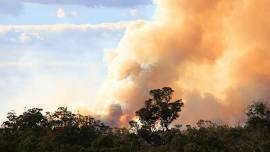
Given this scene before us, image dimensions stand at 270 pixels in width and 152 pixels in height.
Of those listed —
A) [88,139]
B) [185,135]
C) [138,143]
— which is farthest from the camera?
[88,139]

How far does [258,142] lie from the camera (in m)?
126

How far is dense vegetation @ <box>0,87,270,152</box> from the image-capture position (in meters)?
122

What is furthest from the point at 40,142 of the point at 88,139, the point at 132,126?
the point at 132,126

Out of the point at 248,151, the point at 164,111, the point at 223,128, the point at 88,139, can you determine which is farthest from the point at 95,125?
the point at 248,151

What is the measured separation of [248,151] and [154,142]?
930 inches

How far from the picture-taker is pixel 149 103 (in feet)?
470

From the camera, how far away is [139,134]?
138 m

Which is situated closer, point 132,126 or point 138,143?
point 138,143

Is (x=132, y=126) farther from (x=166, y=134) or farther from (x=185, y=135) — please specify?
(x=185, y=135)

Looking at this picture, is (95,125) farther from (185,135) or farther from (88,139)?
(185,135)

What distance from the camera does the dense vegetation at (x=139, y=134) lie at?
122 metres

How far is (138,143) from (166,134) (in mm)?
7592

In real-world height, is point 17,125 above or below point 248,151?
above

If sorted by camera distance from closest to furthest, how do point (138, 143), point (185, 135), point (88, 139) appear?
point (185, 135) < point (138, 143) < point (88, 139)
